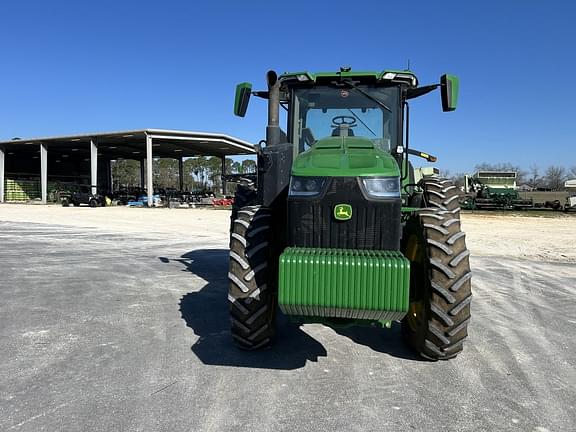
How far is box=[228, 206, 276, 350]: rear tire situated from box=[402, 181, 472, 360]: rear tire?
125 cm

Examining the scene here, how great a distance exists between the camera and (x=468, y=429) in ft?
8.92

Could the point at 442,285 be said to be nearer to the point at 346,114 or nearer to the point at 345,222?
the point at 345,222

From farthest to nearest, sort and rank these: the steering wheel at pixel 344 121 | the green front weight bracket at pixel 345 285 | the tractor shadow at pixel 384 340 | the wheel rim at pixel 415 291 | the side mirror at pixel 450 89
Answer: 1. the steering wheel at pixel 344 121
2. the side mirror at pixel 450 89
3. the tractor shadow at pixel 384 340
4. the wheel rim at pixel 415 291
5. the green front weight bracket at pixel 345 285

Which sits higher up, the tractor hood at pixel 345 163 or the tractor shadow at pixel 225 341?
the tractor hood at pixel 345 163

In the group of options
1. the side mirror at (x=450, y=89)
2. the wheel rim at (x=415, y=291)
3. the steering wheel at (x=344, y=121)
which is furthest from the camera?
the steering wheel at (x=344, y=121)

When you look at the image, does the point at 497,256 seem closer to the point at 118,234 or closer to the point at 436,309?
the point at 436,309

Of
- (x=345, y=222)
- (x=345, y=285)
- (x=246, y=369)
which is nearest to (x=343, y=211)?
(x=345, y=222)

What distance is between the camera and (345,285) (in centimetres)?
307

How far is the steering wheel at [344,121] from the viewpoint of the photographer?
504 cm

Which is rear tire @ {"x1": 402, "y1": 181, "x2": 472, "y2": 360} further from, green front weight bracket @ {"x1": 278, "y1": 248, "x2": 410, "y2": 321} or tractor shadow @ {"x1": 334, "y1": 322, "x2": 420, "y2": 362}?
green front weight bracket @ {"x1": 278, "y1": 248, "x2": 410, "y2": 321}

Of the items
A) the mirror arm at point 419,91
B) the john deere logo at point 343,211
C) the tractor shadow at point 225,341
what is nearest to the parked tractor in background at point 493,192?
the mirror arm at point 419,91

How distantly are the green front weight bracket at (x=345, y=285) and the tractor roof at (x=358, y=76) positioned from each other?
2341 mm

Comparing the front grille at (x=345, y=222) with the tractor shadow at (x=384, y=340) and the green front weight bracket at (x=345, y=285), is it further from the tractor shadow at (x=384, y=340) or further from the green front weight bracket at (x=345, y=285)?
the tractor shadow at (x=384, y=340)

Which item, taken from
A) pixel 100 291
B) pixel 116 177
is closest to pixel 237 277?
pixel 100 291
